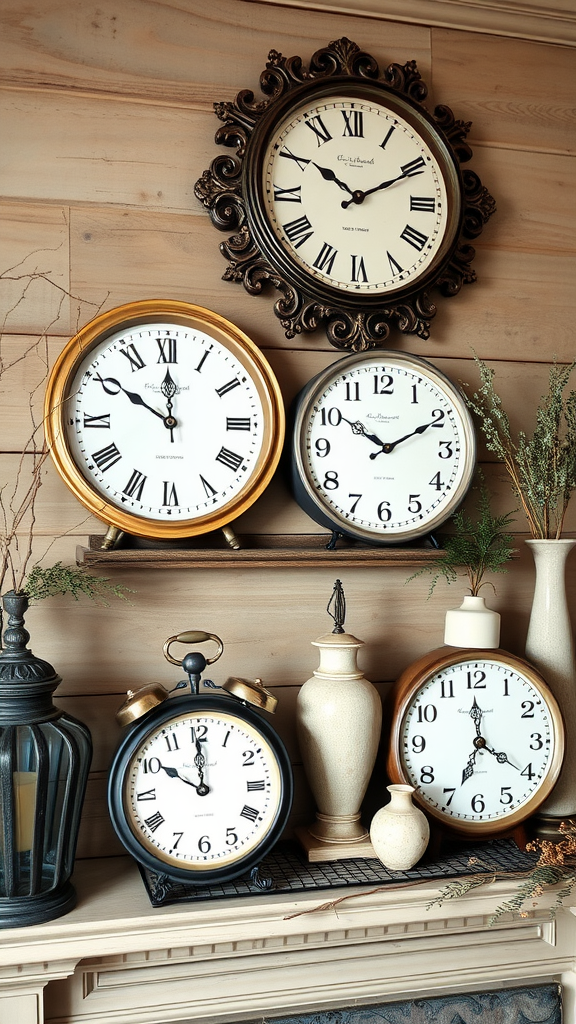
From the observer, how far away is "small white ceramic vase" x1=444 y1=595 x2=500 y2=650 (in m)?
1.38

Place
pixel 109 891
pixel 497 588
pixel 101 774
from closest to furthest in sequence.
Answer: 1. pixel 109 891
2. pixel 101 774
3. pixel 497 588

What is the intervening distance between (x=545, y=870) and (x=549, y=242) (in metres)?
1.04

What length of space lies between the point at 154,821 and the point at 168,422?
57 centimetres

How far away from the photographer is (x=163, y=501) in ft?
4.36

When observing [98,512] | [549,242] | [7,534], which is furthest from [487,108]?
[7,534]

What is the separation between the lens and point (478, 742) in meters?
1.38

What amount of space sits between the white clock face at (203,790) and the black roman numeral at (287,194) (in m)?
0.80

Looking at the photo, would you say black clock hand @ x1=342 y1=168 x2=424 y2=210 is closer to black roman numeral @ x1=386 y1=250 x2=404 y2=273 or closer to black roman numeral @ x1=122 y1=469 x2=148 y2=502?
black roman numeral @ x1=386 y1=250 x2=404 y2=273

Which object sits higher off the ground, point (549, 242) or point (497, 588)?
point (549, 242)

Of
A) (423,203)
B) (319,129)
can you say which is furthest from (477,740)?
A: (319,129)

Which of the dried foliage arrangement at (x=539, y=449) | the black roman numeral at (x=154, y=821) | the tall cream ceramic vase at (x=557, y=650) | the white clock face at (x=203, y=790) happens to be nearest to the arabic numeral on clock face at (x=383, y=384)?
the dried foliage arrangement at (x=539, y=449)

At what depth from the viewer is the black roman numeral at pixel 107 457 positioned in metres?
1.31

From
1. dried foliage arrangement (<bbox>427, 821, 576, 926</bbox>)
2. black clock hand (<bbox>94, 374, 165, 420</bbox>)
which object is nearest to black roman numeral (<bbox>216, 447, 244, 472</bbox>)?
Result: black clock hand (<bbox>94, 374, 165, 420</bbox>)

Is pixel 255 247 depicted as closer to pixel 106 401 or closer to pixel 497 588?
pixel 106 401
